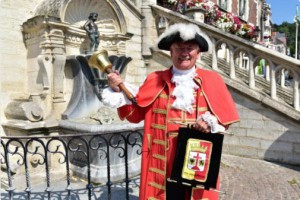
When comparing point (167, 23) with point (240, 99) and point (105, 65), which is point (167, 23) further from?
point (105, 65)

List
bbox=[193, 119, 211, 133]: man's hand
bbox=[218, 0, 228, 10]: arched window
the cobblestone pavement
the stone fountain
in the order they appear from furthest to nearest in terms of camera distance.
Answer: bbox=[218, 0, 228, 10]: arched window, the stone fountain, the cobblestone pavement, bbox=[193, 119, 211, 133]: man's hand

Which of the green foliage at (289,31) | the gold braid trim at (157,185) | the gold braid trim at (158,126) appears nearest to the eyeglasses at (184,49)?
the gold braid trim at (158,126)

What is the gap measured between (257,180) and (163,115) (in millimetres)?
3123

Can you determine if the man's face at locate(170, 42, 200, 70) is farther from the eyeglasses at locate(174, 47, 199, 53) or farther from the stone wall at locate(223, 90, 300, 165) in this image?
the stone wall at locate(223, 90, 300, 165)

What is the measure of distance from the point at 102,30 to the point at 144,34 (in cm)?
135

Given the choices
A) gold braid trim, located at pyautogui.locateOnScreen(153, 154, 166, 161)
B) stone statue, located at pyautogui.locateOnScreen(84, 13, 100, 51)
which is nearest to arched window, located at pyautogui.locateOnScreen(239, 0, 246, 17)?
stone statue, located at pyautogui.locateOnScreen(84, 13, 100, 51)

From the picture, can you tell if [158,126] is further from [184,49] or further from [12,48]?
[12,48]

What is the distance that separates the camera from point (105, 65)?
229cm

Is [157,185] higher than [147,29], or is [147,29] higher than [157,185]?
[147,29]

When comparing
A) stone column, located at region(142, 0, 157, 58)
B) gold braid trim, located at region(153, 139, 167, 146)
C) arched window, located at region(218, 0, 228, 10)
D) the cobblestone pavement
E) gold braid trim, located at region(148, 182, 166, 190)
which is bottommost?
the cobblestone pavement

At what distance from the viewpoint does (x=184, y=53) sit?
225 cm

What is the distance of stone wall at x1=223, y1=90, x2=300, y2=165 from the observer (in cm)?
564

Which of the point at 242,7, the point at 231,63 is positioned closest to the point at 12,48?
the point at 231,63

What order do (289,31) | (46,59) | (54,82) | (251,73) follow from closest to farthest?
(46,59) < (54,82) < (251,73) < (289,31)
